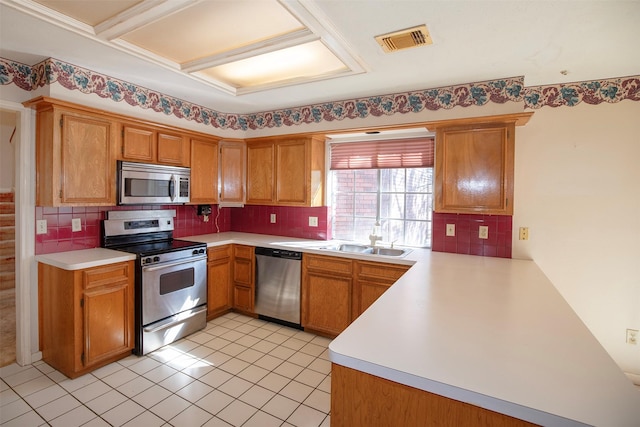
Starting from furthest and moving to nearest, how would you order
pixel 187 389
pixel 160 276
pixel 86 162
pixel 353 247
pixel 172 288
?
pixel 353 247
pixel 172 288
pixel 160 276
pixel 86 162
pixel 187 389

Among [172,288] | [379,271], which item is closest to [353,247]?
[379,271]

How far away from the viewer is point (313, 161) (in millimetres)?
3430

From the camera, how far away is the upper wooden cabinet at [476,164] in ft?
8.07

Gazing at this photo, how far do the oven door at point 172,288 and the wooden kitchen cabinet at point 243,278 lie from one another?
0.45 metres

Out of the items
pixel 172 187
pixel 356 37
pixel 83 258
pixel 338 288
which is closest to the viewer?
pixel 356 37

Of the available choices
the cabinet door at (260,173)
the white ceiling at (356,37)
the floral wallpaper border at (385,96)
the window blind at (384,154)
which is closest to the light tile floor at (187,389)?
the cabinet door at (260,173)

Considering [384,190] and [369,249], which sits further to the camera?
[384,190]

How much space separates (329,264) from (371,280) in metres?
0.45

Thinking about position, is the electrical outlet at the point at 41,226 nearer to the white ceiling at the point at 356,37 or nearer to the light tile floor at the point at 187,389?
the light tile floor at the point at 187,389

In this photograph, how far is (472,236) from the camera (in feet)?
9.31

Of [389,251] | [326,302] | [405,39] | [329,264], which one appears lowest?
[326,302]

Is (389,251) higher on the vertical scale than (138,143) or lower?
lower

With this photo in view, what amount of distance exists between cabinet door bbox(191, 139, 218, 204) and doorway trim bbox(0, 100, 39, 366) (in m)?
1.31

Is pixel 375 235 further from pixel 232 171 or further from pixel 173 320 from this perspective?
pixel 173 320
